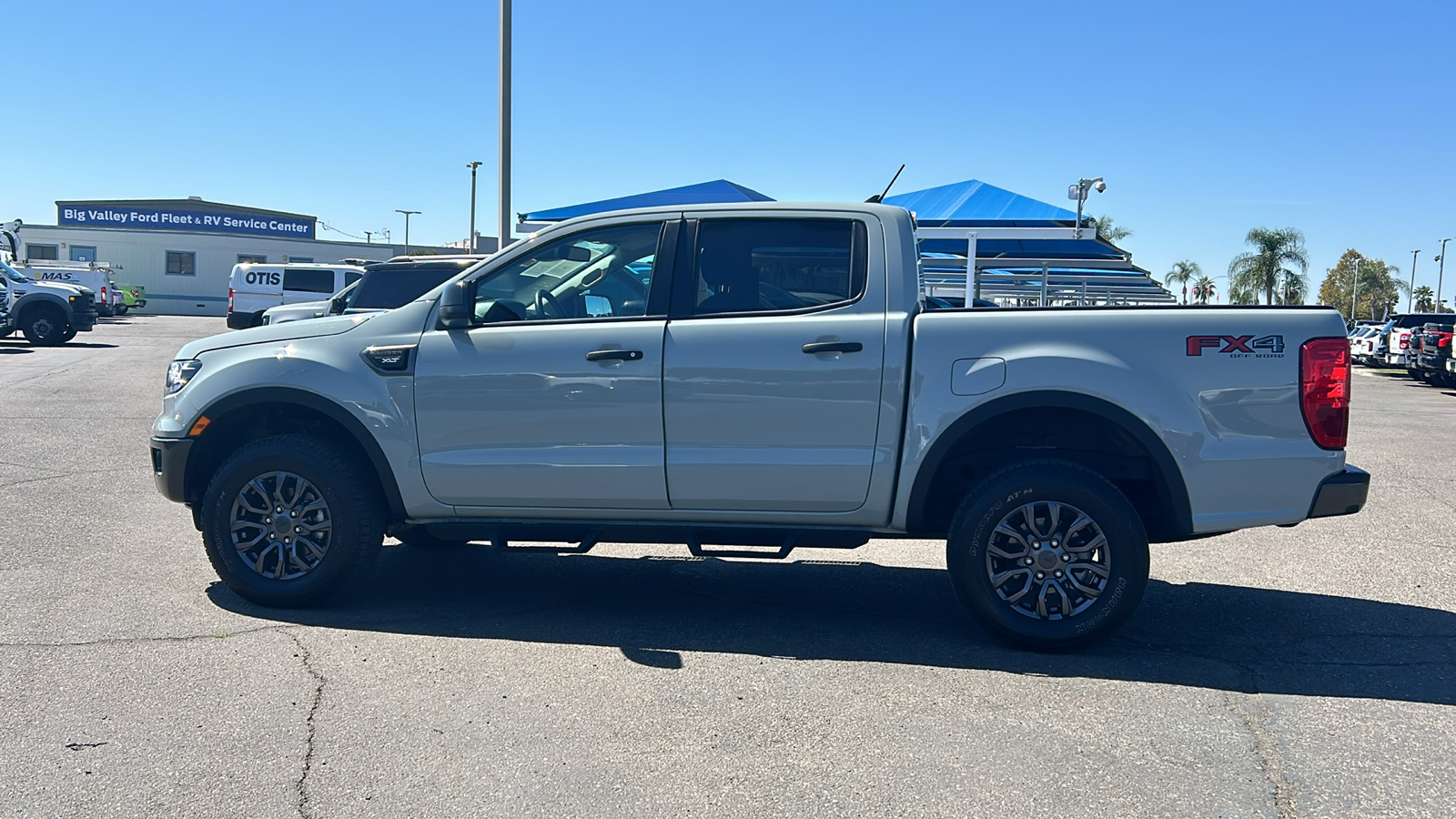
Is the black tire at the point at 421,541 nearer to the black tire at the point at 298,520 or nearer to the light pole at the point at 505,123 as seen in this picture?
the black tire at the point at 298,520

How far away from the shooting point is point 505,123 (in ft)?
45.9

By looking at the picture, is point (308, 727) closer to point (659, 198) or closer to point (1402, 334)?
point (659, 198)

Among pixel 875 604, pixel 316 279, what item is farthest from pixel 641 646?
pixel 316 279

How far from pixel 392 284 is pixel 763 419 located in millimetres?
→ 10447

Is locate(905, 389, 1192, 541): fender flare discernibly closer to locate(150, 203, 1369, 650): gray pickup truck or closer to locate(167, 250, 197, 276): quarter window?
locate(150, 203, 1369, 650): gray pickup truck

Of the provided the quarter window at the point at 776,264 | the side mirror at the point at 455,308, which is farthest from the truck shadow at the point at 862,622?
the quarter window at the point at 776,264

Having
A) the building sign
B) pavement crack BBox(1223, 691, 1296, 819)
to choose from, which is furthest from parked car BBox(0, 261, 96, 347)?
the building sign

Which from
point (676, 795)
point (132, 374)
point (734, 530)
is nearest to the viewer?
point (676, 795)

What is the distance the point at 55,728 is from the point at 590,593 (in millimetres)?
2569

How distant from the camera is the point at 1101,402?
191 inches

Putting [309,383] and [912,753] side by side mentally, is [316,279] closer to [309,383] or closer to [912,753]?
[309,383]

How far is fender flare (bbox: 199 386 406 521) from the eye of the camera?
5.37 meters

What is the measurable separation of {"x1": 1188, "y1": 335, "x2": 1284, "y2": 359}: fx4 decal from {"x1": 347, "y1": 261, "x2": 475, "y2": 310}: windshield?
1097 cm

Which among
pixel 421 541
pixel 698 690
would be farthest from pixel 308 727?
pixel 421 541
